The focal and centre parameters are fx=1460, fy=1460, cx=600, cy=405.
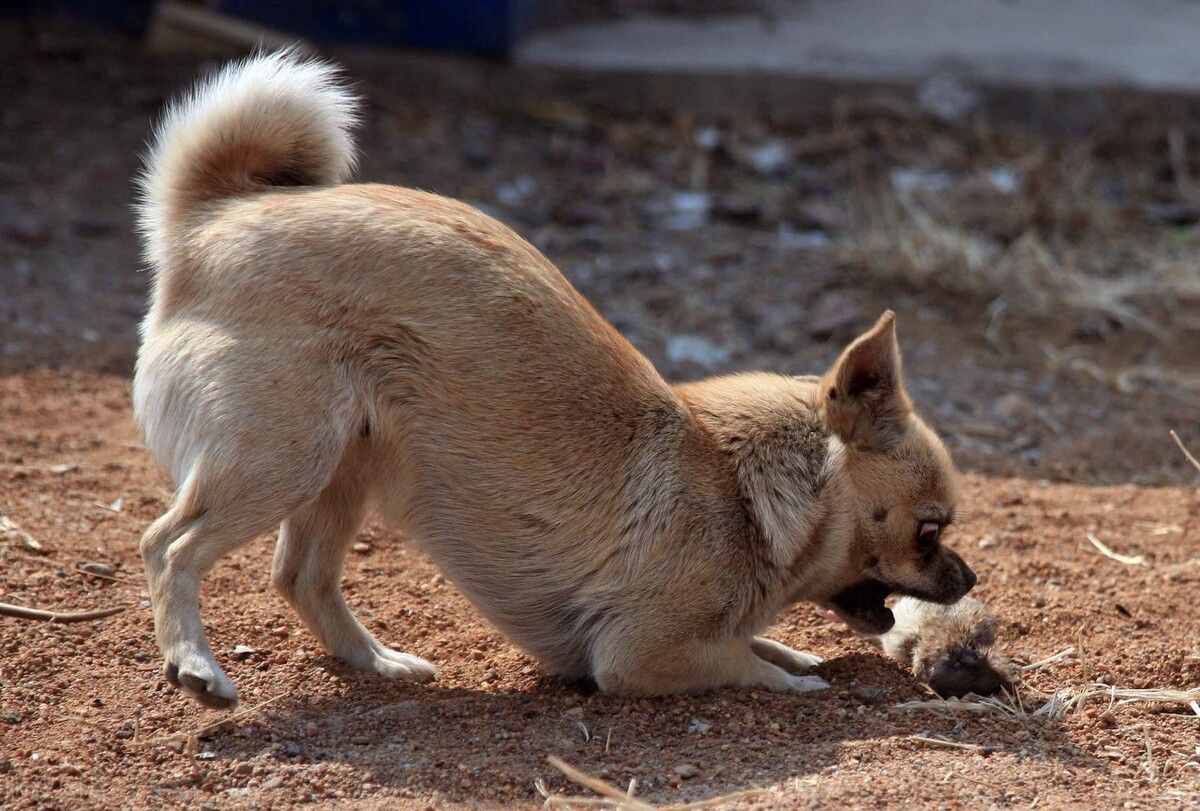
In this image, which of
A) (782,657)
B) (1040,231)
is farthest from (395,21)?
(782,657)

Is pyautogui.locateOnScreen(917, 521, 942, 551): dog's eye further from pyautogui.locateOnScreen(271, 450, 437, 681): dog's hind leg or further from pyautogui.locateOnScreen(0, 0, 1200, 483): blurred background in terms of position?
pyautogui.locateOnScreen(0, 0, 1200, 483): blurred background

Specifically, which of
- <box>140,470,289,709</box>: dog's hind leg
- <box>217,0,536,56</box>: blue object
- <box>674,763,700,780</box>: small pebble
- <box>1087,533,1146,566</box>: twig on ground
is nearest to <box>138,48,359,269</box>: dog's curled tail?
<box>140,470,289,709</box>: dog's hind leg

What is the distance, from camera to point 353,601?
15.9 ft

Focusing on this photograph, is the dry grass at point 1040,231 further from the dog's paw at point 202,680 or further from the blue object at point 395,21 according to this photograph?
the dog's paw at point 202,680

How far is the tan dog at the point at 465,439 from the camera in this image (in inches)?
152

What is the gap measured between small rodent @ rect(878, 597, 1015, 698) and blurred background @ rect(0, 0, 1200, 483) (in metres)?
1.87

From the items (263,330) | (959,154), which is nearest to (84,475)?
(263,330)

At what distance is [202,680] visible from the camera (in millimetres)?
3697

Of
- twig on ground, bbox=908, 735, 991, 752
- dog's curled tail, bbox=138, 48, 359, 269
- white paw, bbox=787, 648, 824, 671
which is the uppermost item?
dog's curled tail, bbox=138, 48, 359, 269

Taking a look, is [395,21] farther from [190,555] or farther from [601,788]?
[601,788]

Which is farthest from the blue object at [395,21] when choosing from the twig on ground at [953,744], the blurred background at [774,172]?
the twig on ground at [953,744]

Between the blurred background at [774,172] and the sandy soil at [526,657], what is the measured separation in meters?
0.03

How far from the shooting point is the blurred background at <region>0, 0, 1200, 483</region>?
287 inches

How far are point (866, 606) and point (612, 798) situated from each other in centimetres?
131
